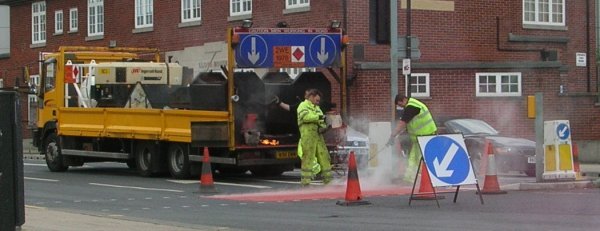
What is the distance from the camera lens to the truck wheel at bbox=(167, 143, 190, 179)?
21.0 metres

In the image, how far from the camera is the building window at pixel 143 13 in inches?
1449

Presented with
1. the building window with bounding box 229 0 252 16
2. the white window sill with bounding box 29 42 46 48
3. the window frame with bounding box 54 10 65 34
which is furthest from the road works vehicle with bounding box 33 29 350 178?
the white window sill with bounding box 29 42 46 48

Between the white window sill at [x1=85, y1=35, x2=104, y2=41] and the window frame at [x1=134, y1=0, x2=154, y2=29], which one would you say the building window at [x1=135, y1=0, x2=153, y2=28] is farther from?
the white window sill at [x1=85, y1=35, x2=104, y2=41]

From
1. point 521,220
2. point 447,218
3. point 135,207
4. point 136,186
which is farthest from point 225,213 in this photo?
point 136,186

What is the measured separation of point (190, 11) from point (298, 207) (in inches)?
814

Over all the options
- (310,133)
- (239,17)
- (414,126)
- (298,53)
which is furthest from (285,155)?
(239,17)

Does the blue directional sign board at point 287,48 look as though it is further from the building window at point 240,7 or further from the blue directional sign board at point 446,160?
the building window at point 240,7

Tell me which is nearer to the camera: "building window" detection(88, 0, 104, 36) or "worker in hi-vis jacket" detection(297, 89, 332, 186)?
"worker in hi-vis jacket" detection(297, 89, 332, 186)

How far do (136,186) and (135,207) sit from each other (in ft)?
13.9

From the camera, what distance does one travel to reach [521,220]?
12.6 m

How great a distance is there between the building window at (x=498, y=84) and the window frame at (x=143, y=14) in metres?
12.2

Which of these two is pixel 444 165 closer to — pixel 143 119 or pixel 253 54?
pixel 253 54

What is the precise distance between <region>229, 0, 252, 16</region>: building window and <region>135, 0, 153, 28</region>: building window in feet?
15.2

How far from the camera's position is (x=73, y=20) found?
41.4 metres
